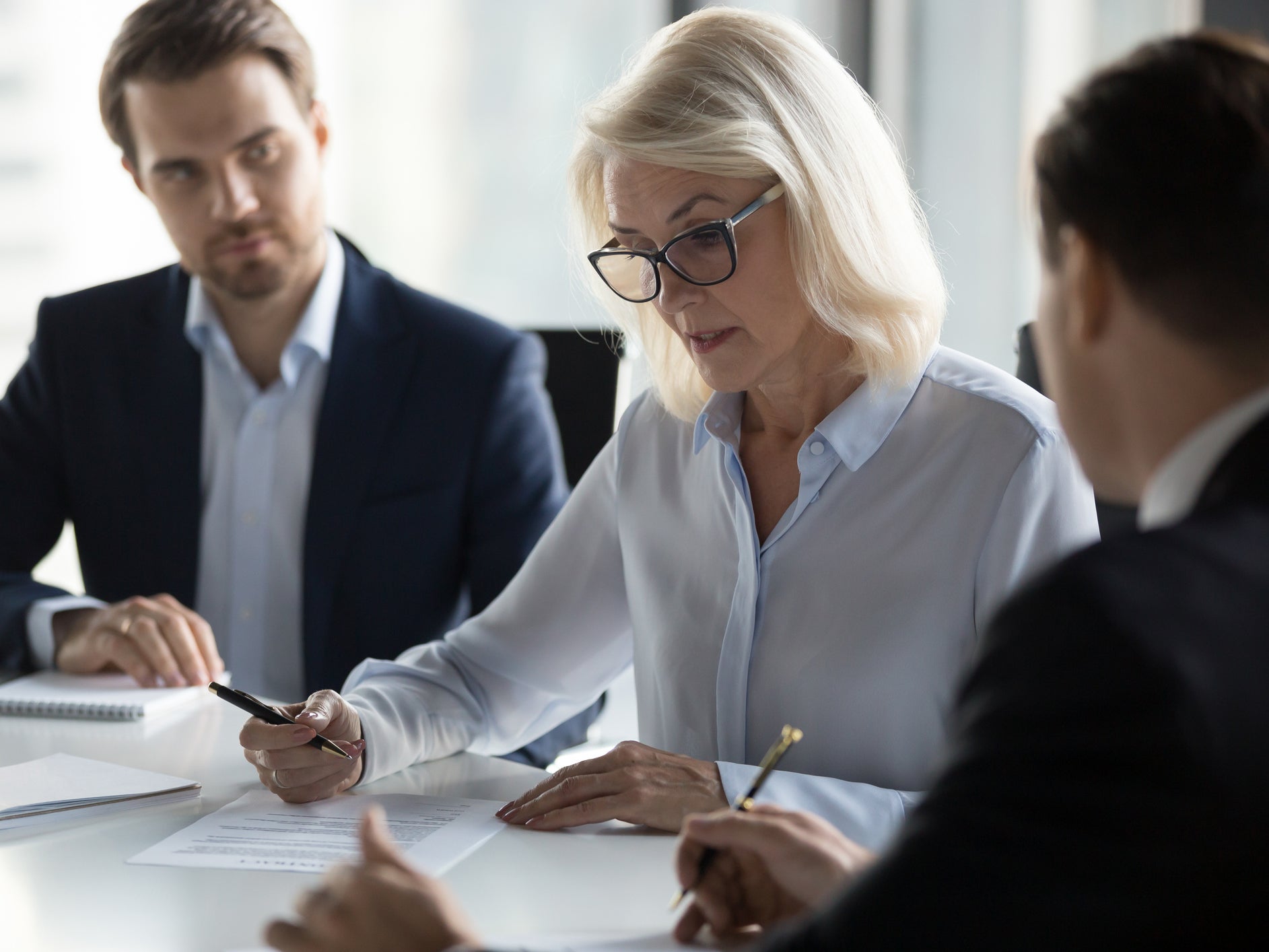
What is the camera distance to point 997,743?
62 centimetres

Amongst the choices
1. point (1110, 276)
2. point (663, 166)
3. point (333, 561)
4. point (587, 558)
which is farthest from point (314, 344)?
point (1110, 276)

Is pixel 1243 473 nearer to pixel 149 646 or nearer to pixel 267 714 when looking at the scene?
pixel 267 714

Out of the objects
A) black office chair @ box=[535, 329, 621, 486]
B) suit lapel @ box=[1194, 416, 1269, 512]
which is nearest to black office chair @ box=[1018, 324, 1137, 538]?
black office chair @ box=[535, 329, 621, 486]

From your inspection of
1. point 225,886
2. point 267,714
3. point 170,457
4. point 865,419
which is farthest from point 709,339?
point 170,457

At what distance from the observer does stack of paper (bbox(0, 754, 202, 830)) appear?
4.45 ft

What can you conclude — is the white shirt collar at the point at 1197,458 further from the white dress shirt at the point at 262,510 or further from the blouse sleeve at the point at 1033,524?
the white dress shirt at the point at 262,510

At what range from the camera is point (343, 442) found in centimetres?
225

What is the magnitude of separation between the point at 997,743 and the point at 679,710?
99 centimetres

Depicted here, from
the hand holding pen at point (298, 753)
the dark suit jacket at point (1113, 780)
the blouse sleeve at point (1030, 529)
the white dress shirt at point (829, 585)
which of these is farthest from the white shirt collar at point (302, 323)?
the dark suit jacket at point (1113, 780)

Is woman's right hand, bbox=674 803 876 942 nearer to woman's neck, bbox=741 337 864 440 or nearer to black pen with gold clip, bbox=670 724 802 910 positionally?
black pen with gold clip, bbox=670 724 802 910

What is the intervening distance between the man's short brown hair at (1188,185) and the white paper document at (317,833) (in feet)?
2.65

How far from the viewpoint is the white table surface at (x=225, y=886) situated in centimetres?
107

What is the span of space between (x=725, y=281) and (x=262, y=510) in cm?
117

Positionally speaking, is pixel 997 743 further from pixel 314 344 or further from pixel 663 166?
pixel 314 344
